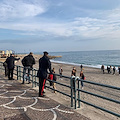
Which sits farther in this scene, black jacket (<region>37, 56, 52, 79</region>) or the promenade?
black jacket (<region>37, 56, 52, 79</region>)

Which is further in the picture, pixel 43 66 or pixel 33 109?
pixel 43 66

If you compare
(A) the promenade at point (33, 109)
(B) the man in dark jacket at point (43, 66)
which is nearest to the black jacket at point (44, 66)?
(B) the man in dark jacket at point (43, 66)

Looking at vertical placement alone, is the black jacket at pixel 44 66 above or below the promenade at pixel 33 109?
above

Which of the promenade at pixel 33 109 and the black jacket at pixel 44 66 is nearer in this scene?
the promenade at pixel 33 109

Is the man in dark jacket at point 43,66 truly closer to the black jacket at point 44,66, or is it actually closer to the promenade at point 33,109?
the black jacket at point 44,66

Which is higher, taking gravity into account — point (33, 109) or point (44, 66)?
point (44, 66)

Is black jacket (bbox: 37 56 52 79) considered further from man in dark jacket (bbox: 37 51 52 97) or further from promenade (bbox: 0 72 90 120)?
promenade (bbox: 0 72 90 120)

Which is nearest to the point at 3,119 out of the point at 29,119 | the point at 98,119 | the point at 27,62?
the point at 29,119

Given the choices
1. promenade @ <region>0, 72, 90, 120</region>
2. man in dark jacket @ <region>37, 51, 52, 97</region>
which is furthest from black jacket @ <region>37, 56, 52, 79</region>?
promenade @ <region>0, 72, 90, 120</region>

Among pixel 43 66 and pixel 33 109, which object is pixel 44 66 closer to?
pixel 43 66

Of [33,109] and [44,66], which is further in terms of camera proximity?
[44,66]

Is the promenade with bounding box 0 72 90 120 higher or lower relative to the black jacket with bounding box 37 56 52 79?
lower

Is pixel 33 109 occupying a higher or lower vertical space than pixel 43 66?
lower

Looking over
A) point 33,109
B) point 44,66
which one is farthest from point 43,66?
point 33,109
